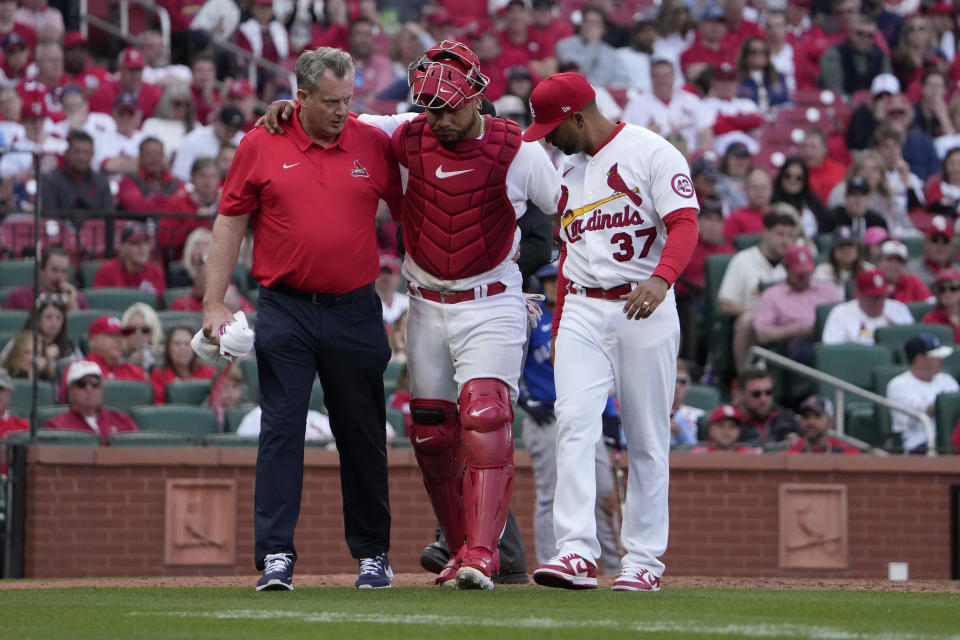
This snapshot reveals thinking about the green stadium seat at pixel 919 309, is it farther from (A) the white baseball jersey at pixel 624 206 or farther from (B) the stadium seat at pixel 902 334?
(A) the white baseball jersey at pixel 624 206

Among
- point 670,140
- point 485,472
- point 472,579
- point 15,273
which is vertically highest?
point 670,140

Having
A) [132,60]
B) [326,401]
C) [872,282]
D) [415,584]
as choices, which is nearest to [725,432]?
[872,282]

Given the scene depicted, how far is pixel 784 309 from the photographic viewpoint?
12602 millimetres

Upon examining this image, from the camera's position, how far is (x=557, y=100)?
630 centimetres

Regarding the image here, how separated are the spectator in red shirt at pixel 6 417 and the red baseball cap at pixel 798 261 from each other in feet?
18.6

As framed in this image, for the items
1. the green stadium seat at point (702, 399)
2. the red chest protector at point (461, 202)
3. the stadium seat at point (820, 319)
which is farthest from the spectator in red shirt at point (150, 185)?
the red chest protector at point (461, 202)

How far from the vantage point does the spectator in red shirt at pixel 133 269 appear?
41.6ft

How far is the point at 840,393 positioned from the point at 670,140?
167 inches

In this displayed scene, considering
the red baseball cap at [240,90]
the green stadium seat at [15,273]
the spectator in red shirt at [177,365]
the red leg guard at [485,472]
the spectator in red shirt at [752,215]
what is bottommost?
the red leg guard at [485,472]

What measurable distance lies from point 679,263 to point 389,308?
661 cm

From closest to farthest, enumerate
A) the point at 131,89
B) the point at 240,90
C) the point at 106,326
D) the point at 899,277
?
the point at 106,326 < the point at 899,277 < the point at 240,90 < the point at 131,89

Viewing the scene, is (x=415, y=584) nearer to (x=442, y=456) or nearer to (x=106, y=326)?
(x=442, y=456)

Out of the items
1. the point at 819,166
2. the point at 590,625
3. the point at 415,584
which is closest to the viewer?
the point at 590,625

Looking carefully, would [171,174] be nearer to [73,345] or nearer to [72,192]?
[72,192]
